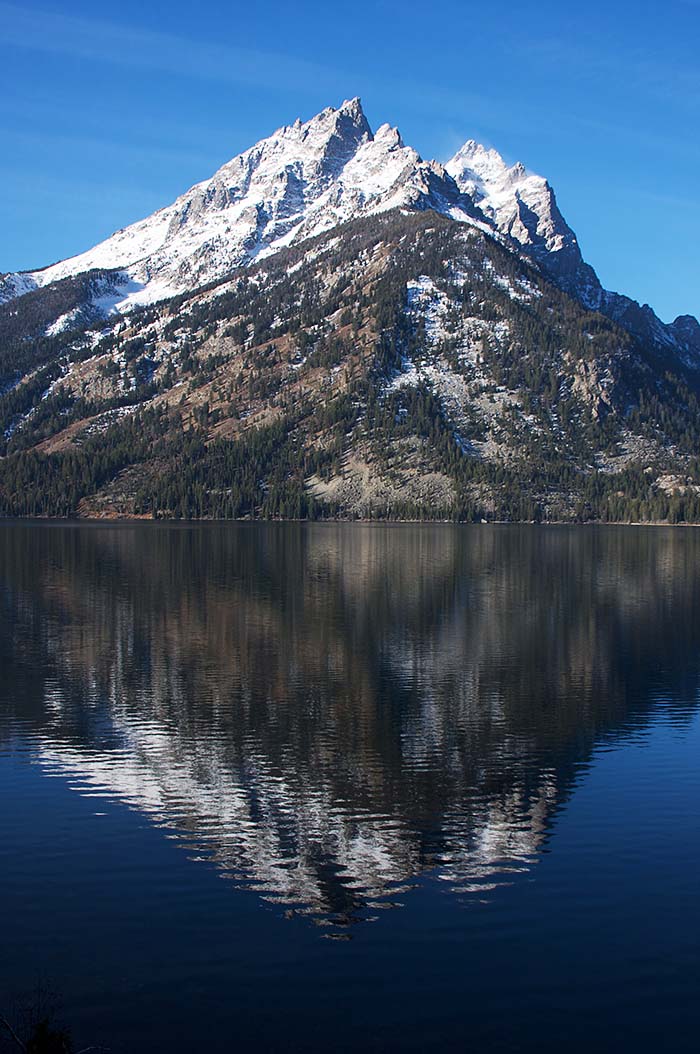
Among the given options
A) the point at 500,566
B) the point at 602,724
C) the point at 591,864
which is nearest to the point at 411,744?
the point at 602,724

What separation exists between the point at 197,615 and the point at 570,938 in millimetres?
69206

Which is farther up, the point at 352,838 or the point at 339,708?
the point at 339,708

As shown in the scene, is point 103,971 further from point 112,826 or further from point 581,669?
point 581,669

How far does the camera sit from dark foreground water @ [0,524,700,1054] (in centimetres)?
2494

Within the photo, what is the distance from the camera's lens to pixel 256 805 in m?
40.3

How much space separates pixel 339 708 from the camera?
58062mm

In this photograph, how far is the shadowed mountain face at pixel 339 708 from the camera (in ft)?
118

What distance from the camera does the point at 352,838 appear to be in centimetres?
3647

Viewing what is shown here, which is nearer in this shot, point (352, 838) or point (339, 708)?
point (352, 838)

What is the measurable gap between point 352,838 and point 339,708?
70.9 feet

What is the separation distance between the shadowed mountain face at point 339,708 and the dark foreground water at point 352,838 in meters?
0.22

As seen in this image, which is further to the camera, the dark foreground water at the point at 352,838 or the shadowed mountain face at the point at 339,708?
the shadowed mountain face at the point at 339,708

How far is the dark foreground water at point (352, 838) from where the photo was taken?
24.9 m

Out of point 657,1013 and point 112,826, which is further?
point 112,826
